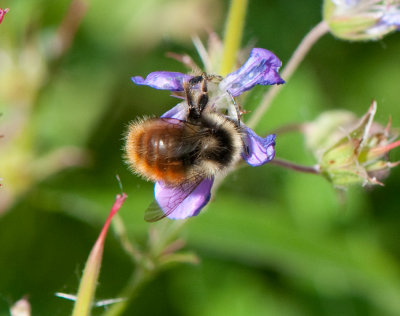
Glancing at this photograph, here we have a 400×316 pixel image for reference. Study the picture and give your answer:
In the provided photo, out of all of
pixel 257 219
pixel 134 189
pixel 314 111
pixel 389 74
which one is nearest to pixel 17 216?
pixel 134 189

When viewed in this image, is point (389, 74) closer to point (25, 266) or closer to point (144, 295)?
point (144, 295)

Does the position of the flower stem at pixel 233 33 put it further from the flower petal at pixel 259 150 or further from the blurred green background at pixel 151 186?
the blurred green background at pixel 151 186

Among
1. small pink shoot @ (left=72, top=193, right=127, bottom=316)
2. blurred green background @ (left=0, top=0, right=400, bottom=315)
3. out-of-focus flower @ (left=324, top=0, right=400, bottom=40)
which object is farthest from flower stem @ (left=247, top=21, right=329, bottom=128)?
blurred green background @ (left=0, top=0, right=400, bottom=315)

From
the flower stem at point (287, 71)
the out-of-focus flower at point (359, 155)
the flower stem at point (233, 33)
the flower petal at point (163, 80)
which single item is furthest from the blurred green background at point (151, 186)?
the flower petal at point (163, 80)

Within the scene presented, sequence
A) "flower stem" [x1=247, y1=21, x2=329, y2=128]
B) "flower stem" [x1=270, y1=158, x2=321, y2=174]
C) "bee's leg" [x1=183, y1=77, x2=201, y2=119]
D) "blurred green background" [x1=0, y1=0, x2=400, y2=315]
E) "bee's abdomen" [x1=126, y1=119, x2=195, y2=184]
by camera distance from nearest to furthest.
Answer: "bee's abdomen" [x1=126, y1=119, x2=195, y2=184] < "bee's leg" [x1=183, y1=77, x2=201, y2=119] < "flower stem" [x1=270, y1=158, x2=321, y2=174] < "flower stem" [x1=247, y1=21, x2=329, y2=128] < "blurred green background" [x1=0, y1=0, x2=400, y2=315]

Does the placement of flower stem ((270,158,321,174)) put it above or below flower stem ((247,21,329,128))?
below

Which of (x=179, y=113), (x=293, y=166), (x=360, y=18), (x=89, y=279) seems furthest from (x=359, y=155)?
(x=89, y=279)

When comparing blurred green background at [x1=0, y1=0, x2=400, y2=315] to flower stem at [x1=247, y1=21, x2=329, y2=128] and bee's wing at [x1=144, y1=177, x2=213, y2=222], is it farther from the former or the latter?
bee's wing at [x1=144, y1=177, x2=213, y2=222]
